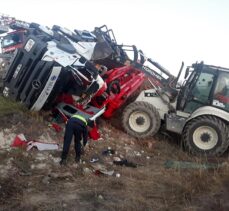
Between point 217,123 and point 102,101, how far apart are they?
2936mm

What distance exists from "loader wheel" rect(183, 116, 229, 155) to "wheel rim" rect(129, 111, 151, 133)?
1.10 meters

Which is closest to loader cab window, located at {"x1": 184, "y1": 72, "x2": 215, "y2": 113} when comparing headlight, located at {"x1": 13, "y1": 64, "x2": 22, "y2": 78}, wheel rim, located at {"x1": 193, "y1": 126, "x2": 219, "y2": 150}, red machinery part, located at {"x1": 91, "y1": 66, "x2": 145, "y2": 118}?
wheel rim, located at {"x1": 193, "y1": 126, "x2": 219, "y2": 150}

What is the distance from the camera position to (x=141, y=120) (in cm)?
968

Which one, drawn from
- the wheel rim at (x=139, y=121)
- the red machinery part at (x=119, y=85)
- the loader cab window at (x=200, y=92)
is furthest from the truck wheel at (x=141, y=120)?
the loader cab window at (x=200, y=92)

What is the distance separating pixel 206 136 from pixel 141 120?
1702 mm

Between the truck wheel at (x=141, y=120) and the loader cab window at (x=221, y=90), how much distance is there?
1.46 metres

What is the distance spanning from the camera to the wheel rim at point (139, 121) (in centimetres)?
966

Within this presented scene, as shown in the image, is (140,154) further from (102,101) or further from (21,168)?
(21,168)

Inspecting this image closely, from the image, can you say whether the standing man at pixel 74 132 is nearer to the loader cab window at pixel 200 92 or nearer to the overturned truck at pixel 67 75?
the overturned truck at pixel 67 75

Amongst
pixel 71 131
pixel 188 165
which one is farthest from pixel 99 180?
pixel 188 165

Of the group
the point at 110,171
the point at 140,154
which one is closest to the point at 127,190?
the point at 110,171

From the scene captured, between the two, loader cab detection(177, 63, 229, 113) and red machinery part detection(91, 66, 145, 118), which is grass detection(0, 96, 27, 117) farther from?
loader cab detection(177, 63, 229, 113)

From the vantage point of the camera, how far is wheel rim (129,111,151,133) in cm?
966

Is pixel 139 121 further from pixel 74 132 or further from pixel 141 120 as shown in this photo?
pixel 74 132
